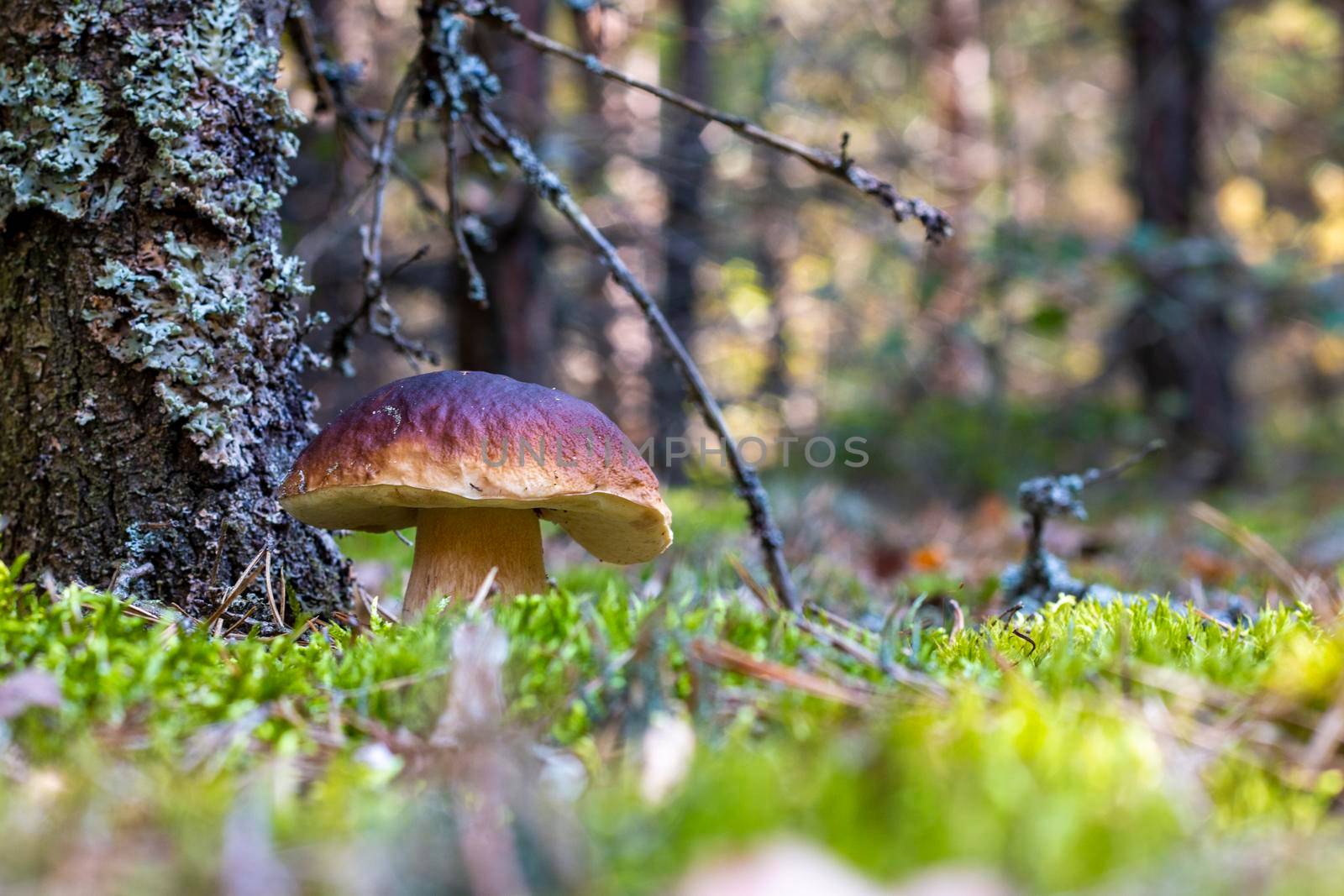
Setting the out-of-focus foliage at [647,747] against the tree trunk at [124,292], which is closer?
the out-of-focus foliage at [647,747]

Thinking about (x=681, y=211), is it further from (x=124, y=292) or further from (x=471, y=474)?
(x=471, y=474)

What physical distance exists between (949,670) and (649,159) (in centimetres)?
447

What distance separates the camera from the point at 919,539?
4.88 metres

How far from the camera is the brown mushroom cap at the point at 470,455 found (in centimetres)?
153

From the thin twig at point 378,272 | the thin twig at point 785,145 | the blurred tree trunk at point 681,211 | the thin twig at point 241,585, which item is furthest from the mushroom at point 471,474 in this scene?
the blurred tree trunk at point 681,211

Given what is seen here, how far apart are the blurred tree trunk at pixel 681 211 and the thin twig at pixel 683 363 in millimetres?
3092

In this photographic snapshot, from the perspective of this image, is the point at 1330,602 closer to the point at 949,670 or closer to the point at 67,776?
the point at 949,670

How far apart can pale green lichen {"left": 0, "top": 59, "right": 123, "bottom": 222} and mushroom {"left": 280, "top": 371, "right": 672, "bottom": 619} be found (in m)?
0.64

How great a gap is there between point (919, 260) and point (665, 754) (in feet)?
16.5

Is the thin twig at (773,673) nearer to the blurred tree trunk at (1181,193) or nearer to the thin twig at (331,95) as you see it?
the thin twig at (331,95)

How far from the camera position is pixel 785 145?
6.40ft

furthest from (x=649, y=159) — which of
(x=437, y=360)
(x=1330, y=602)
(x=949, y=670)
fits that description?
(x=949, y=670)

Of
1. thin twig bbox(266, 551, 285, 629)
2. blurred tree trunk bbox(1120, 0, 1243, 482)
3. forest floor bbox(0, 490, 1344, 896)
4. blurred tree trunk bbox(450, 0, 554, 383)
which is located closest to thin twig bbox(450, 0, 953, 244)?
forest floor bbox(0, 490, 1344, 896)

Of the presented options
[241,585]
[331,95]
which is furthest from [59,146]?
[241,585]
